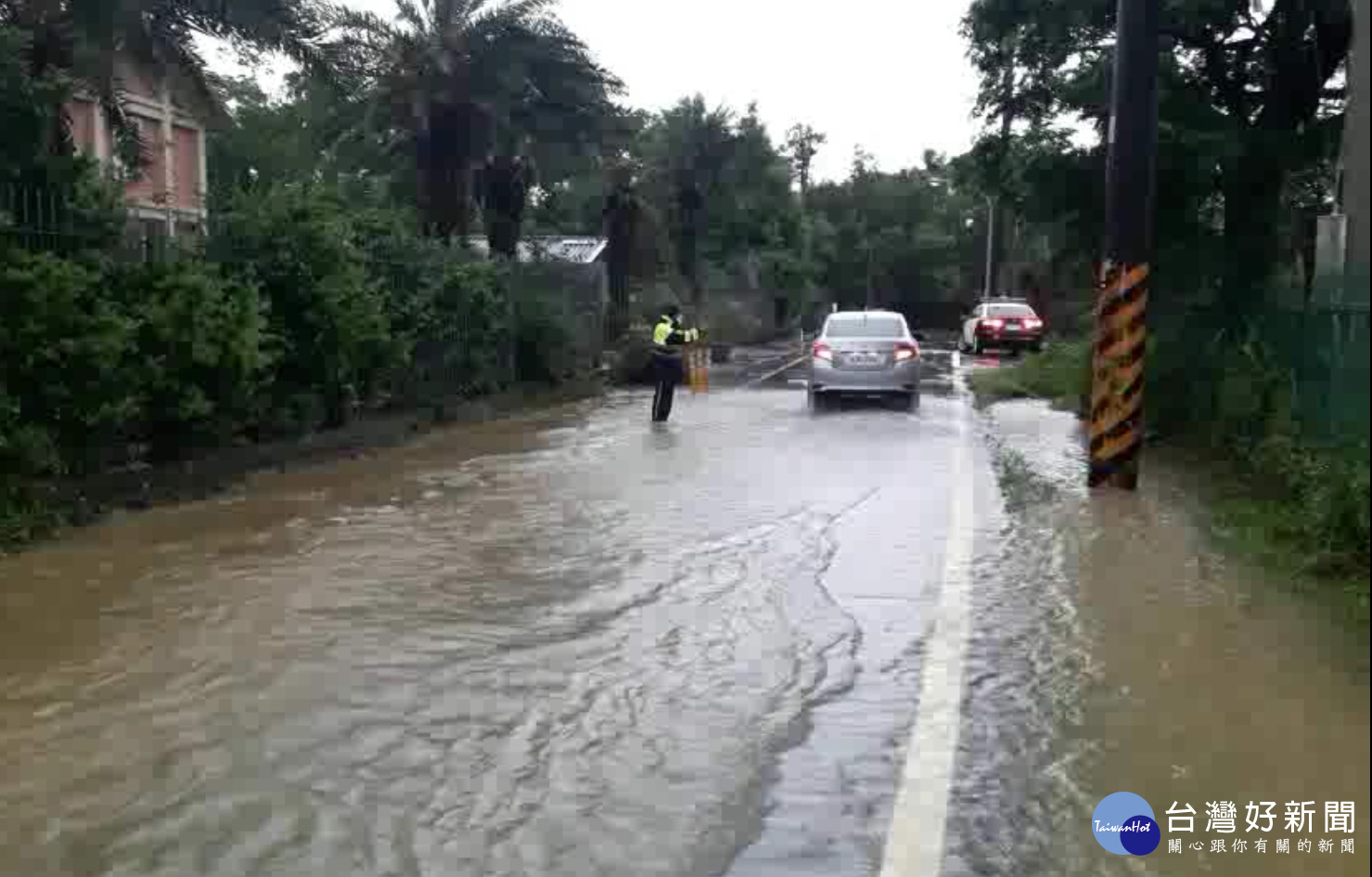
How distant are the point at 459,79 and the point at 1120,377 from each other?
13939 millimetres

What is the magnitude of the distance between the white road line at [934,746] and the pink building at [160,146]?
7.52 m

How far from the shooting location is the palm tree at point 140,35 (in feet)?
41.6

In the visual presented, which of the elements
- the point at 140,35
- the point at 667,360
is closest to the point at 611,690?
the point at 140,35

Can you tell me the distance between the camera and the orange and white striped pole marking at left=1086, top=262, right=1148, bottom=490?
11.4 metres

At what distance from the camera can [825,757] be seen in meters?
5.15

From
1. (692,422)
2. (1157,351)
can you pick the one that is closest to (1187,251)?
(1157,351)

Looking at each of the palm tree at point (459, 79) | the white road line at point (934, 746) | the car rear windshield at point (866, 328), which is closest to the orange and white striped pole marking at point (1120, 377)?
the white road line at point (934, 746)

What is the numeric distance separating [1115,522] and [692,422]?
8.56 m

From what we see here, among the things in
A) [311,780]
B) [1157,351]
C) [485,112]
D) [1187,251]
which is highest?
[485,112]

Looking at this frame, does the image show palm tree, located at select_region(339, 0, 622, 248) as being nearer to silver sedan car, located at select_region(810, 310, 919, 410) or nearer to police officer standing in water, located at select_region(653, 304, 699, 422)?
police officer standing in water, located at select_region(653, 304, 699, 422)

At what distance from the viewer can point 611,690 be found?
5965 millimetres

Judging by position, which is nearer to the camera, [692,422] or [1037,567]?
[1037,567]

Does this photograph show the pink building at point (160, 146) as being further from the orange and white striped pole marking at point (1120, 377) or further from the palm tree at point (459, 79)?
the orange and white striped pole marking at point (1120, 377)

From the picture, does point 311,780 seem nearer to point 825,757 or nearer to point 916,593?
point 825,757
